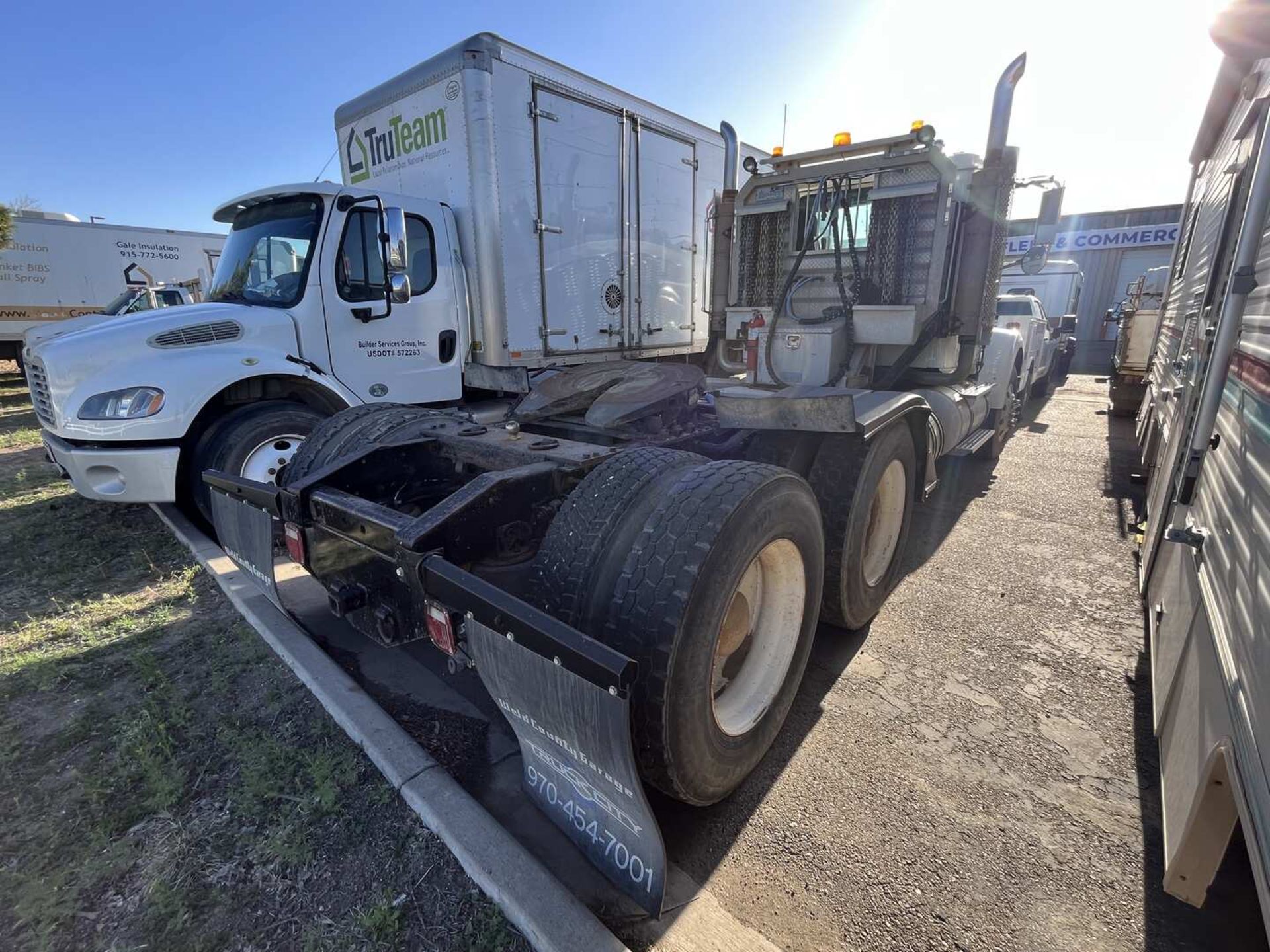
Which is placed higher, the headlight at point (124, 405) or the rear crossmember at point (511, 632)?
the headlight at point (124, 405)

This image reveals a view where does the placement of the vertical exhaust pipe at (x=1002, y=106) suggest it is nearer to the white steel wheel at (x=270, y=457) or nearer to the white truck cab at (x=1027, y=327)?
the white truck cab at (x=1027, y=327)

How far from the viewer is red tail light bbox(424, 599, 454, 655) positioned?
2.03 meters

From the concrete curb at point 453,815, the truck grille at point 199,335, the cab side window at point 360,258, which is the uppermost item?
the cab side window at point 360,258

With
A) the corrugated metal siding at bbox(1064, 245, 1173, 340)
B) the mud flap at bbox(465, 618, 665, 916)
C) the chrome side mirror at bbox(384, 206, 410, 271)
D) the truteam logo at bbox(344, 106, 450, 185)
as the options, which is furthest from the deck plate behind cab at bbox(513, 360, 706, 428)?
the corrugated metal siding at bbox(1064, 245, 1173, 340)

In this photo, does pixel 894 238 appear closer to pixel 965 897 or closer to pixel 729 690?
pixel 729 690

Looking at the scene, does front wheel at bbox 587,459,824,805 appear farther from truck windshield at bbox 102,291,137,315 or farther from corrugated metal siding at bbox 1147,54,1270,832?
truck windshield at bbox 102,291,137,315

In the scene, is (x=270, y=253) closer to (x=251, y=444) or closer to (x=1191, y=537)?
(x=251, y=444)

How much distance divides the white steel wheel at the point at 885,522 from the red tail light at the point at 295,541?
3.01 m

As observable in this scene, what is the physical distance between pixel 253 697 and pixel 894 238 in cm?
515

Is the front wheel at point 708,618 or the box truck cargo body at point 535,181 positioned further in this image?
the box truck cargo body at point 535,181

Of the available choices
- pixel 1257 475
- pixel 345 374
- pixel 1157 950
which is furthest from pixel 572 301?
pixel 1157 950

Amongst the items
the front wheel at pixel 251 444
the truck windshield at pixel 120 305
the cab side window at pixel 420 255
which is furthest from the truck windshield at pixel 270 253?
the truck windshield at pixel 120 305

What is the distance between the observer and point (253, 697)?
290 cm

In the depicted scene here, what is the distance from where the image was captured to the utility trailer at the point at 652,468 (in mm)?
1914
